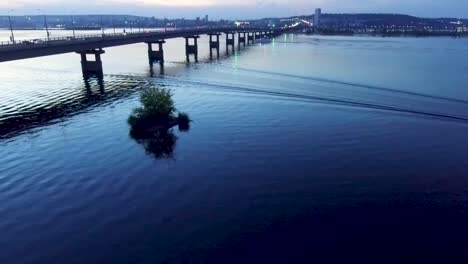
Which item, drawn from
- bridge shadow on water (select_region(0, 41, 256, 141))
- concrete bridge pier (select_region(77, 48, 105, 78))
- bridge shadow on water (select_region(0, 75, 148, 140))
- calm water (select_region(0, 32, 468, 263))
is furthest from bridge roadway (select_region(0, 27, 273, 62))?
calm water (select_region(0, 32, 468, 263))

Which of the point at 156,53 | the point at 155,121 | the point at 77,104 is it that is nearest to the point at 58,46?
the point at 77,104

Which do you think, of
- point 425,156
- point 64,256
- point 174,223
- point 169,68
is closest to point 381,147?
point 425,156

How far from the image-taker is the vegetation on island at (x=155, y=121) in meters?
59.8

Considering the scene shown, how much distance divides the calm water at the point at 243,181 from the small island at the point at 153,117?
319 centimetres

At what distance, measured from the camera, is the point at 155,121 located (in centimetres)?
6488

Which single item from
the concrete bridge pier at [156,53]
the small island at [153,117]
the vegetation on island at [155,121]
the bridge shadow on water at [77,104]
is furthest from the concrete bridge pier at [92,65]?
the small island at [153,117]

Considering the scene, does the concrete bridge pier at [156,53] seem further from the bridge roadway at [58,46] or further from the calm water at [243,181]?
the calm water at [243,181]

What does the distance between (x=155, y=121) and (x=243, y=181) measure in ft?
88.7

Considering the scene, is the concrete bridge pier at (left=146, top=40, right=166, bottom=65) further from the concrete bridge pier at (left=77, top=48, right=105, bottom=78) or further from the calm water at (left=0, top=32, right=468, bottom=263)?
the calm water at (left=0, top=32, right=468, bottom=263)

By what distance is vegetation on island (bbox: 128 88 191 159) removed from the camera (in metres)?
59.8

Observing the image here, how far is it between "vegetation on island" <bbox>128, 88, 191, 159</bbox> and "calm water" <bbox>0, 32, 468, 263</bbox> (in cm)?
206

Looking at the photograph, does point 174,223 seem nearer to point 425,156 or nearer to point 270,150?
point 270,150

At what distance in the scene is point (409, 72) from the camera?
12375cm

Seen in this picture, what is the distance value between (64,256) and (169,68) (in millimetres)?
122773
